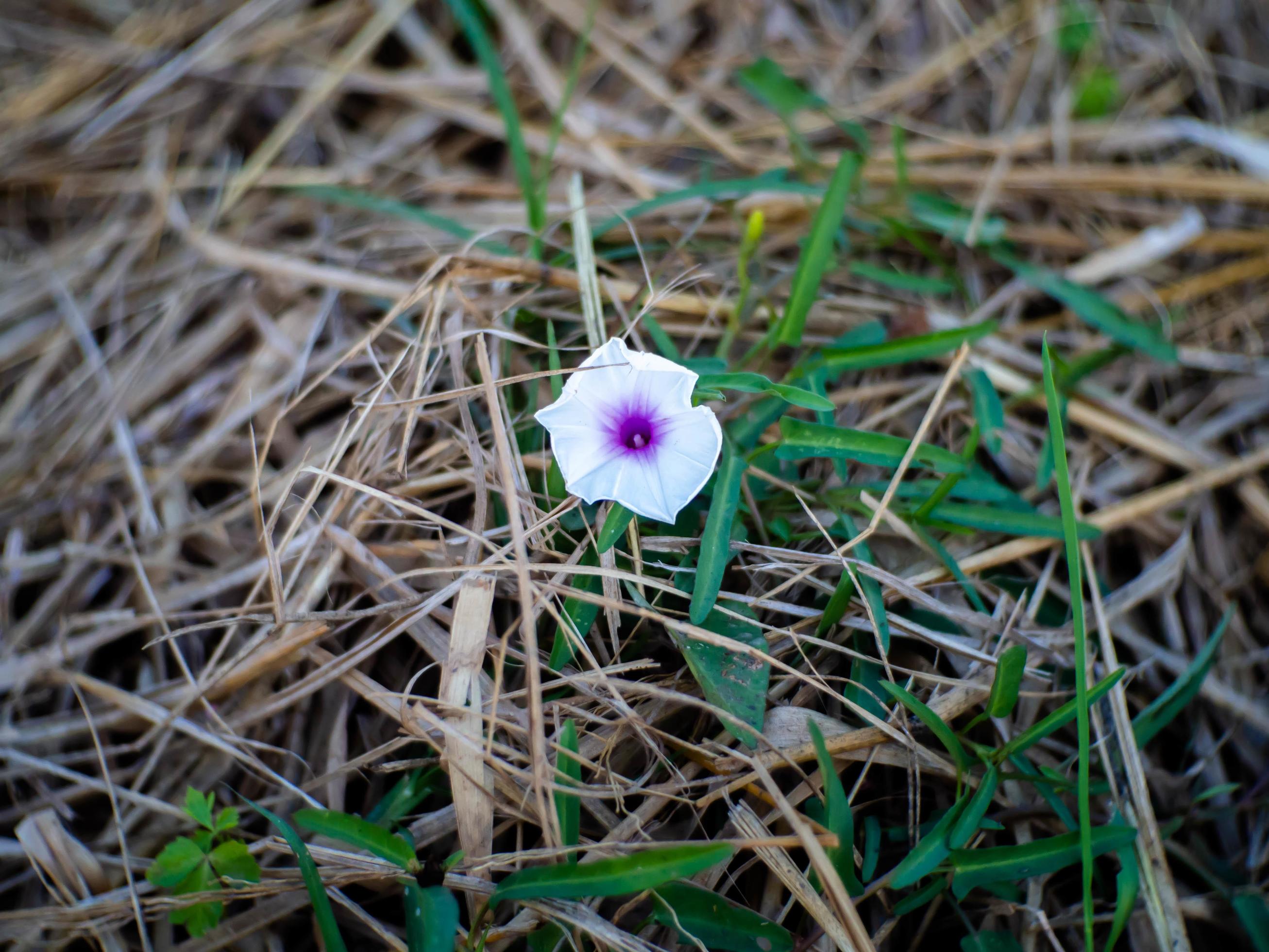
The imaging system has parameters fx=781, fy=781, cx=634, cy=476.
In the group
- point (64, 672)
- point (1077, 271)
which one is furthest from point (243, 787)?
point (1077, 271)

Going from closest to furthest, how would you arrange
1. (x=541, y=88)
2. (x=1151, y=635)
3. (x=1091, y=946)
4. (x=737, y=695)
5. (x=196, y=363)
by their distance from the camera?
(x=1091, y=946) < (x=737, y=695) < (x=1151, y=635) < (x=196, y=363) < (x=541, y=88)

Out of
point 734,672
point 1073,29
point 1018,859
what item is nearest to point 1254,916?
point 1018,859

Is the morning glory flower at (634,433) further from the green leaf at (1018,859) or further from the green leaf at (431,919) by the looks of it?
the green leaf at (1018,859)

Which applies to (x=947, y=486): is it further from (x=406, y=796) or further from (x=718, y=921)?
(x=406, y=796)

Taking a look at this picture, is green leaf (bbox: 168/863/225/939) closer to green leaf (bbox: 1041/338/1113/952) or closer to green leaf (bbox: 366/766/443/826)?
green leaf (bbox: 366/766/443/826)

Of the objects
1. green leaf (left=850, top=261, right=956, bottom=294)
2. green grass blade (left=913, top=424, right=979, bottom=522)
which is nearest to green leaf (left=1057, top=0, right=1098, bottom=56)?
green leaf (left=850, top=261, right=956, bottom=294)

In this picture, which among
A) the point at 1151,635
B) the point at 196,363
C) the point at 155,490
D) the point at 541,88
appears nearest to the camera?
the point at 1151,635

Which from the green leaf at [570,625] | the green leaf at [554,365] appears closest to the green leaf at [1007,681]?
the green leaf at [570,625]

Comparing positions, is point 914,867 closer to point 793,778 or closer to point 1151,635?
point 793,778
